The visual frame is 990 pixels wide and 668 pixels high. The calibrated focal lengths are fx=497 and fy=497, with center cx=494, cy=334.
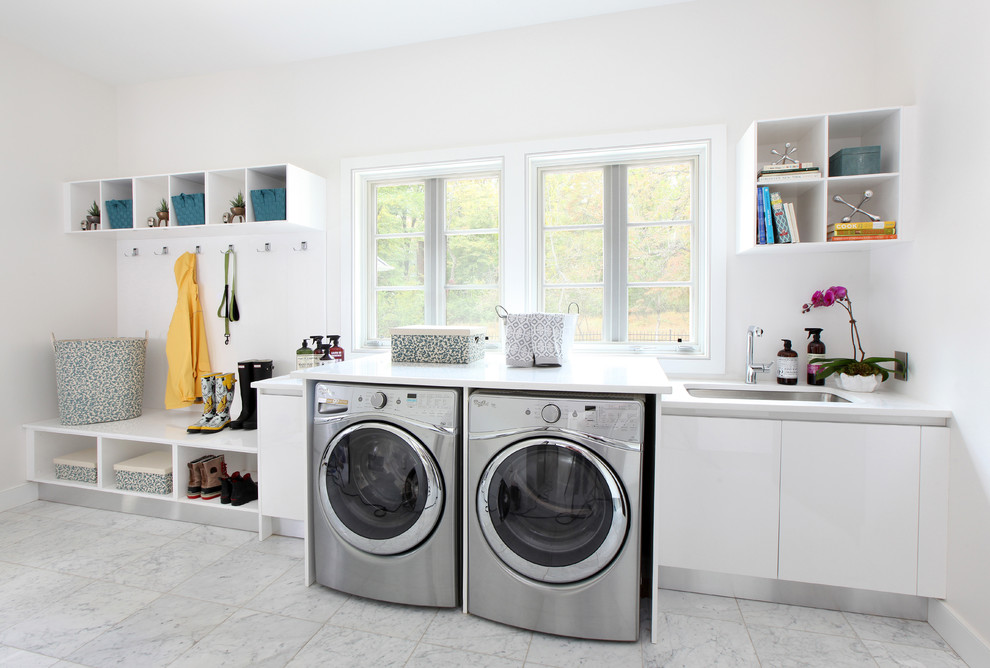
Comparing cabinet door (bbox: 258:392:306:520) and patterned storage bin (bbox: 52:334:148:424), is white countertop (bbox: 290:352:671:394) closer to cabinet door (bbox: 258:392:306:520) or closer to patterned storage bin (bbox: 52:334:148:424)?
cabinet door (bbox: 258:392:306:520)

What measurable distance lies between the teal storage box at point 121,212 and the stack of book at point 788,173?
11.7 ft

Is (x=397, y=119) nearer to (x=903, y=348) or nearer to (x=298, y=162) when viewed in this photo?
(x=298, y=162)

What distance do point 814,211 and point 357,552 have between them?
94.9 inches

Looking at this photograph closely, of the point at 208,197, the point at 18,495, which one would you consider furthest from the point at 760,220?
the point at 18,495

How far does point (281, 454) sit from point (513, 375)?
1291mm

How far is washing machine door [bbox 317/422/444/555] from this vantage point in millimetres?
1835

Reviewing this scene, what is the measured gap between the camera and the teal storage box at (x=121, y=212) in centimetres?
312

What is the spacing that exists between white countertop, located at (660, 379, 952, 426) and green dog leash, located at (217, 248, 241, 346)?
2658mm

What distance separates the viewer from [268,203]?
2.81 meters

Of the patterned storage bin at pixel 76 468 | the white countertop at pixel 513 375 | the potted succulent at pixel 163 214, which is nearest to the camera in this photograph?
the white countertop at pixel 513 375

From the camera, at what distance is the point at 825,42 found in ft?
7.66

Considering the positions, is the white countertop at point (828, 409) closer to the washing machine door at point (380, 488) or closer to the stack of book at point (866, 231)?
the stack of book at point (866, 231)

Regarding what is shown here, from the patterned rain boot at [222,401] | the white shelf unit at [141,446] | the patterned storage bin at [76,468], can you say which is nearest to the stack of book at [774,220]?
the white shelf unit at [141,446]

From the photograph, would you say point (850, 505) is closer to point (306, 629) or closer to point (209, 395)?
point (306, 629)
